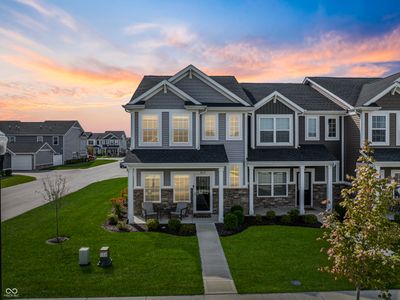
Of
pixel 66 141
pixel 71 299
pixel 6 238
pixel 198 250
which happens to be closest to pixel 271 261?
pixel 198 250

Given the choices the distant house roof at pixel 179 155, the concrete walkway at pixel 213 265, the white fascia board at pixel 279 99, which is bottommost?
the concrete walkway at pixel 213 265

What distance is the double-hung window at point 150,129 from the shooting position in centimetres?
1614

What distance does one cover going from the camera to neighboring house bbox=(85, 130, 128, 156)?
94.6 m

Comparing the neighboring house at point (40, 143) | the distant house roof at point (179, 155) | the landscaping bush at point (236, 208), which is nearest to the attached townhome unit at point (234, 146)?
the distant house roof at point (179, 155)

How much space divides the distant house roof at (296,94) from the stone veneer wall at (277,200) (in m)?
5.65

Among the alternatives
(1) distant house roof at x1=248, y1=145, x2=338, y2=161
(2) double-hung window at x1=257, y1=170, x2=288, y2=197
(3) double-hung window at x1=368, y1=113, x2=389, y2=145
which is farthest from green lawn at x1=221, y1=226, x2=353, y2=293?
(3) double-hung window at x1=368, y1=113, x2=389, y2=145

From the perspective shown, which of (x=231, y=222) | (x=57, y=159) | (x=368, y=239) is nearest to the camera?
(x=368, y=239)

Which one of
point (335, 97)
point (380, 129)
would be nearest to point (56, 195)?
point (335, 97)

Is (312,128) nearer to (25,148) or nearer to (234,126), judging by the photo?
(234,126)

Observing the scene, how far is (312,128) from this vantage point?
61.7 feet

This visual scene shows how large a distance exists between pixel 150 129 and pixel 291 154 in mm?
8732

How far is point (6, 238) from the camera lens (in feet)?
41.1

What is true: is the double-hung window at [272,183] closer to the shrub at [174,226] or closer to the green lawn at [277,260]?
the green lawn at [277,260]

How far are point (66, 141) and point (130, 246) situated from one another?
50.3 m
